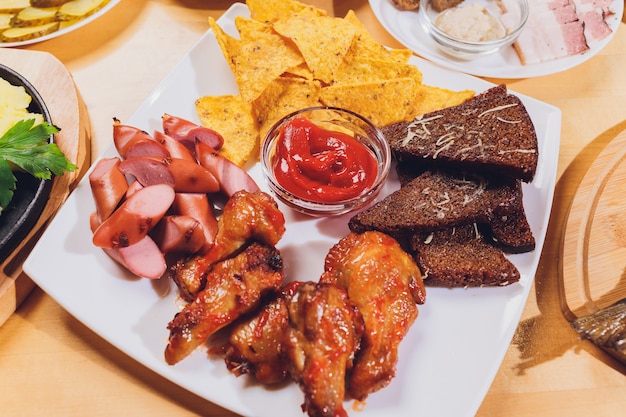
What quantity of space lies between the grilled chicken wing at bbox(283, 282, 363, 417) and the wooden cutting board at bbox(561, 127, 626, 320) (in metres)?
1.33

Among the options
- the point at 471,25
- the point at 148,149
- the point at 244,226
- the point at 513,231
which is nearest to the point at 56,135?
the point at 148,149

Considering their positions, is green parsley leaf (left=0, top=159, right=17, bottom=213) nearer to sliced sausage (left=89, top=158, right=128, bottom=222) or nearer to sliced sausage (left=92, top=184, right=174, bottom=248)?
sliced sausage (left=89, top=158, right=128, bottom=222)

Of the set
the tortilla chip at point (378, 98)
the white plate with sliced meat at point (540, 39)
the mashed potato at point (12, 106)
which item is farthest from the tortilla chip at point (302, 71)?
the mashed potato at point (12, 106)

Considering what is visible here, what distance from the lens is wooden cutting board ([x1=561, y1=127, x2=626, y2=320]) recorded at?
269 centimetres

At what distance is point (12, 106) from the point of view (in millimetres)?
2873

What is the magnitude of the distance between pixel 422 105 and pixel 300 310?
164cm

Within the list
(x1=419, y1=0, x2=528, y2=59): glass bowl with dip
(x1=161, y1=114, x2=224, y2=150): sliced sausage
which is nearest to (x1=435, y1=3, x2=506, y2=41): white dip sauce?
(x1=419, y1=0, x2=528, y2=59): glass bowl with dip

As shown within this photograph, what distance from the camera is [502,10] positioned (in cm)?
395

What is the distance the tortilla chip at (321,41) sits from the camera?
3.03 m

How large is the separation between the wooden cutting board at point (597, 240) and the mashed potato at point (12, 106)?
9.33 feet

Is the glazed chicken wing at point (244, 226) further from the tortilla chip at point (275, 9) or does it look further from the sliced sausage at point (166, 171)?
the tortilla chip at point (275, 9)


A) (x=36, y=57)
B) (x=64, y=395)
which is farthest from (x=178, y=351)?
(x=36, y=57)

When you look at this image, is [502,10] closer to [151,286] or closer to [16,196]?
[151,286]

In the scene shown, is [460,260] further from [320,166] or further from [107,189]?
[107,189]
